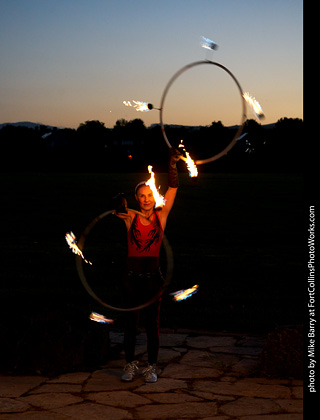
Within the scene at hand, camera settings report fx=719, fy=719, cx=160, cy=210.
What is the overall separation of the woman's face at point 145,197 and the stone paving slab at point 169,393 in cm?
176

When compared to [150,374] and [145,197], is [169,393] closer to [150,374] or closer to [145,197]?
[150,374]

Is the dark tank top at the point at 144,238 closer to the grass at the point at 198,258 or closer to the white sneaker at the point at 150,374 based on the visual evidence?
the white sneaker at the point at 150,374

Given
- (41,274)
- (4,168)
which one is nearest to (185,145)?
(41,274)

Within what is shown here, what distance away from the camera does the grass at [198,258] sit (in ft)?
35.3

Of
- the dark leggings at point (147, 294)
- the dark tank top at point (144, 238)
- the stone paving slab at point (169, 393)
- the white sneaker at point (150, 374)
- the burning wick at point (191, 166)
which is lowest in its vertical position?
the stone paving slab at point (169, 393)

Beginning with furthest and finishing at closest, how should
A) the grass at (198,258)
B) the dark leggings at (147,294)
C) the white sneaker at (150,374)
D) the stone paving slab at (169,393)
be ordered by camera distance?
1. the grass at (198,258)
2. the white sneaker at (150,374)
3. the dark leggings at (147,294)
4. the stone paving slab at (169,393)

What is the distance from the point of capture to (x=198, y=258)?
17359 mm

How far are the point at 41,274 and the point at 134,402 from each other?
8.23 metres

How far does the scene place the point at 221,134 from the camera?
1093 cm

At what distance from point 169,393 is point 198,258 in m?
10.6

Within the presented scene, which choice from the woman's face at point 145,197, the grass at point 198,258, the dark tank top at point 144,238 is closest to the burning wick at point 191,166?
the woman's face at point 145,197

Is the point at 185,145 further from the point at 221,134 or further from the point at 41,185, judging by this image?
the point at 41,185

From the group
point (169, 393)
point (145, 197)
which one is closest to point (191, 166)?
point (145, 197)

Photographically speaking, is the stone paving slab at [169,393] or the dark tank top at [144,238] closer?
the stone paving slab at [169,393]
